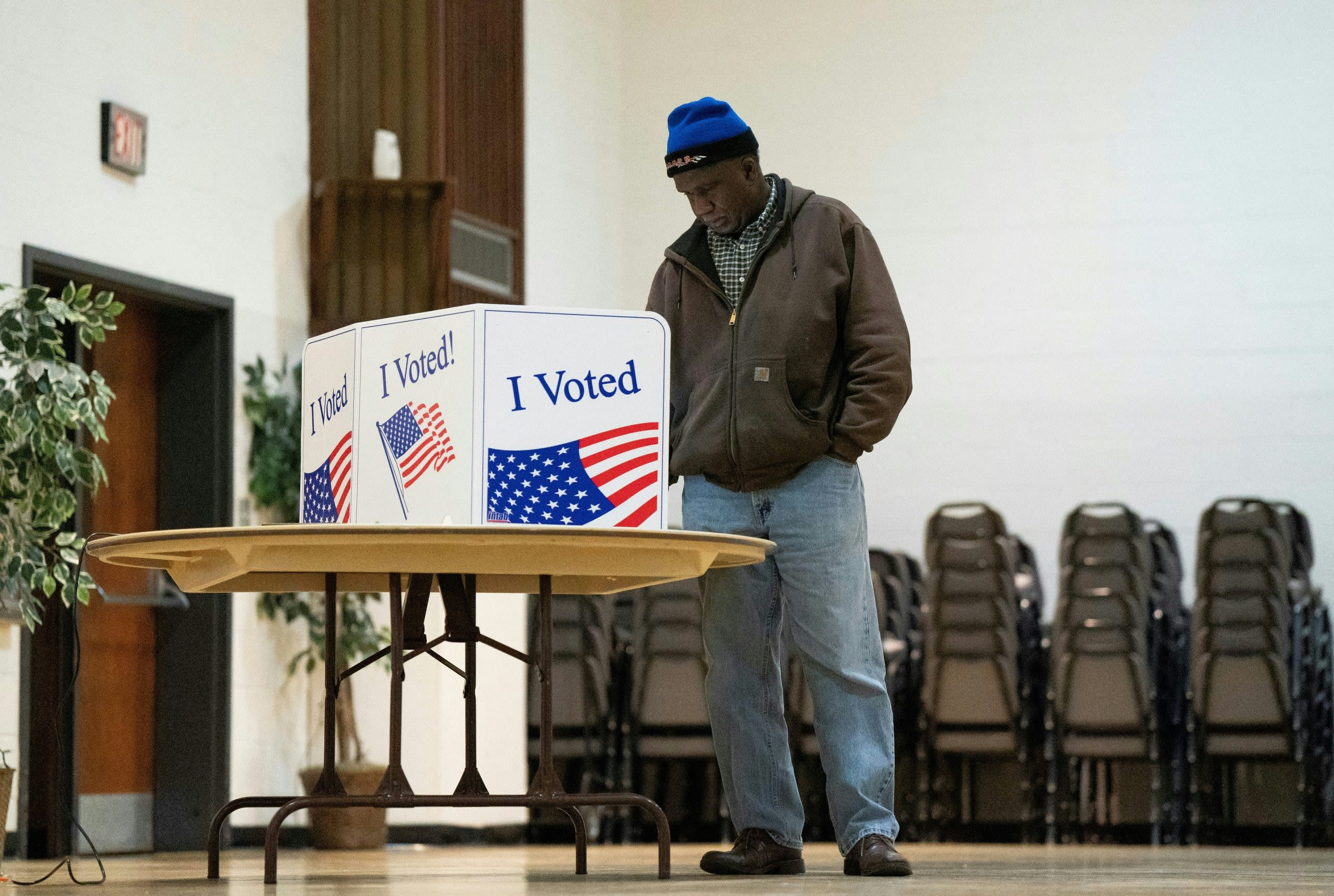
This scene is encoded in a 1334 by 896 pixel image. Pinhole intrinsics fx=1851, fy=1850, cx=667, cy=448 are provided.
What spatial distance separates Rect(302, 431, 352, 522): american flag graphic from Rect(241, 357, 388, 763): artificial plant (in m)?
3.19

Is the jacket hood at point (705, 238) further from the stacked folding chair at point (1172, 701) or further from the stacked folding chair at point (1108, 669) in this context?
the stacked folding chair at point (1172, 701)

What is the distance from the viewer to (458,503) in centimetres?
290

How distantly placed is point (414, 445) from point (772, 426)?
68 cm

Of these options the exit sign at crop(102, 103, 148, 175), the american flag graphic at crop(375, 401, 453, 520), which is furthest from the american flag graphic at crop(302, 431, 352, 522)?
the exit sign at crop(102, 103, 148, 175)

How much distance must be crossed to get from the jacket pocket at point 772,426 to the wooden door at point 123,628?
10.7ft

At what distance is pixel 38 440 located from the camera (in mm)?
4457

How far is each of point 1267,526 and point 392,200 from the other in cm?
341

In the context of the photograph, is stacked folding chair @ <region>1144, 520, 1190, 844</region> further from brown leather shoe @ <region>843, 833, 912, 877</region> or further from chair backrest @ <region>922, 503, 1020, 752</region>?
brown leather shoe @ <region>843, 833, 912, 877</region>

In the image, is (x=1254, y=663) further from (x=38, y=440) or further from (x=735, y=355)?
(x=38, y=440)

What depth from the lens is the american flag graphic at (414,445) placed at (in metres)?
2.94

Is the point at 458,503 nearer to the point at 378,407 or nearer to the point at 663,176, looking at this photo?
the point at 378,407

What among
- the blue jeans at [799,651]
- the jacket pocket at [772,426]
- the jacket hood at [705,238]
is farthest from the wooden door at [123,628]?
the jacket pocket at [772,426]

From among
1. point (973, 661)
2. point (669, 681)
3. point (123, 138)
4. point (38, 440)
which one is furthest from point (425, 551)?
point (973, 661)

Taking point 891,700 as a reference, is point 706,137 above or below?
above
